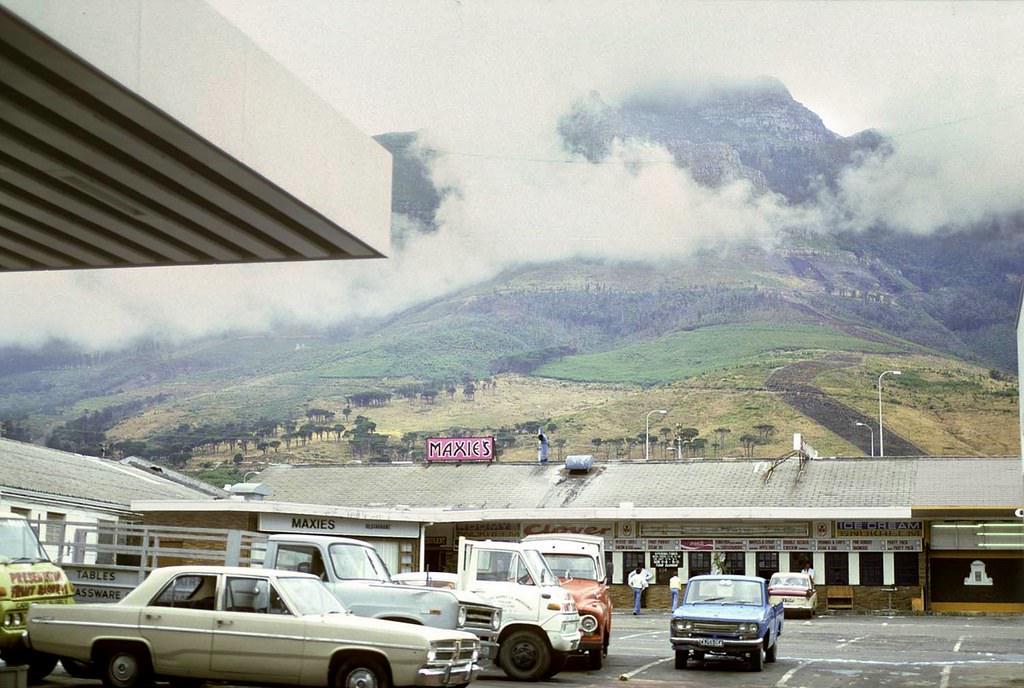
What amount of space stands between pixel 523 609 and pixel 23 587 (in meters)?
7.24

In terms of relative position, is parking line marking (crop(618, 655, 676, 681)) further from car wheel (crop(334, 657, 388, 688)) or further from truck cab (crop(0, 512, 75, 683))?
truck cab (crop(0, 512, 75, 683))

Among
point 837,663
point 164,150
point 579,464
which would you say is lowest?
point 837,663

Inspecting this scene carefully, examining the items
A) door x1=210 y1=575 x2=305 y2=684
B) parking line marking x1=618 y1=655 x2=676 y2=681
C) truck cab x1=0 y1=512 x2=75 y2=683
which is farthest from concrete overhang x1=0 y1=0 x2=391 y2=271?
parking line marking x1=618 y1=655 x2=676 y2=681

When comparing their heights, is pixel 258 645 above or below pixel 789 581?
above

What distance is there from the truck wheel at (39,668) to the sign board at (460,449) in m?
45.4

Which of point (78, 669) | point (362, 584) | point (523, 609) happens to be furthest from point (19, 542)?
point (523, 609)

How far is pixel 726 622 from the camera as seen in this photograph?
70.7 feet

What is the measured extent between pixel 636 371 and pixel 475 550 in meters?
163

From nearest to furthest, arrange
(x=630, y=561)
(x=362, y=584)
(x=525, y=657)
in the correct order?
1. (x=362, y=584)
2. (x=525, y=657)
3. (x=630, y=561)

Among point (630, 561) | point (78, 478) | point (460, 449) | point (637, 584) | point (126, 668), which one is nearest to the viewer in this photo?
point (126, 668)

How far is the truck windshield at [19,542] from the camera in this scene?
50.1 ft

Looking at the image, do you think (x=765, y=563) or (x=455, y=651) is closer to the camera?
(x=455, y=651)

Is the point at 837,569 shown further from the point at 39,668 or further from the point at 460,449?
the point at 39,668

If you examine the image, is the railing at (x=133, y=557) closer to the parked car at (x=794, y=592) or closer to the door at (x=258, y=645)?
the door at (x=258, y=645)
